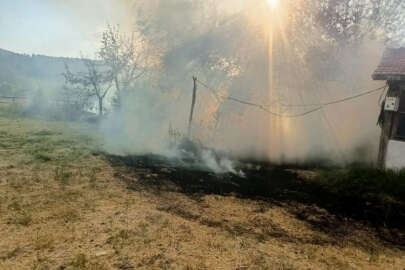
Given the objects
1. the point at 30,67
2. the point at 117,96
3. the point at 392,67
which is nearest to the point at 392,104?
the point at 392,67

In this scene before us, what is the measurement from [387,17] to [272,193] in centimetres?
1720

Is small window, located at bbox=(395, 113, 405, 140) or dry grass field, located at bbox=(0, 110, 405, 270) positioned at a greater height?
small window, located at bbox=(395, 113, 405, 140)

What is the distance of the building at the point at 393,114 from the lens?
398 inches

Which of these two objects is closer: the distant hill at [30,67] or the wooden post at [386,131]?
the wooden post at [386,131]

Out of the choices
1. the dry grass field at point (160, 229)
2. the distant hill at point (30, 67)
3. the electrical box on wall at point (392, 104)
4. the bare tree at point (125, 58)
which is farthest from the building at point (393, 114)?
the distant hill at point (30, 67)

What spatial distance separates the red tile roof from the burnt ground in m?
4.22

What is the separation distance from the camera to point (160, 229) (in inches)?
236

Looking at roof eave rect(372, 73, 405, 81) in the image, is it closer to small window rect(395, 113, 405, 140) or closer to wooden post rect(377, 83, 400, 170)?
wooden post rect(377, 83, 400, 170)

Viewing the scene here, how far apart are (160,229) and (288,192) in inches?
196

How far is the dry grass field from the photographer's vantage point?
492cm

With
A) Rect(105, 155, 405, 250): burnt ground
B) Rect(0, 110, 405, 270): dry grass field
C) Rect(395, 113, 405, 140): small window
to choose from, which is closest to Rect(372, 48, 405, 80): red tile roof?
Rect(395, 113, 405, 140): small window

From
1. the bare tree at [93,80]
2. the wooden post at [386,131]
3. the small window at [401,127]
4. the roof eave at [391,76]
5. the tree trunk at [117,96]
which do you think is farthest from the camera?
the bare tree at [93,80]

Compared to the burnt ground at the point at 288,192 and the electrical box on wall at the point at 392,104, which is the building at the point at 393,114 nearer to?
the electrical box on wall at the point at 392,104

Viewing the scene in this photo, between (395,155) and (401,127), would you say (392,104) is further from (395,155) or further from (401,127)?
(395,155)
